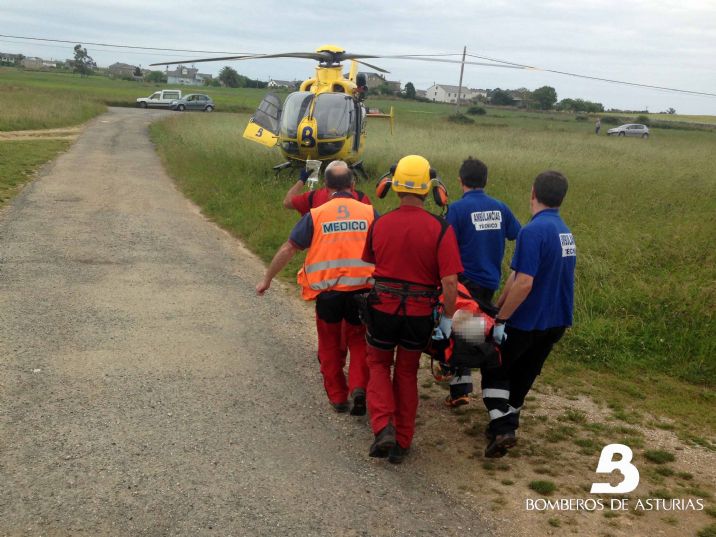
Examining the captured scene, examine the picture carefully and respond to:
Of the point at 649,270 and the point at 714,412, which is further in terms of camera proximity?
the point at 649,270

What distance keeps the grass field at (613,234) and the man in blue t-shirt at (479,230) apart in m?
1.64

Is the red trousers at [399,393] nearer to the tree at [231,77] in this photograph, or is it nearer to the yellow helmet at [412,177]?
the yellow helmet at [412,177]

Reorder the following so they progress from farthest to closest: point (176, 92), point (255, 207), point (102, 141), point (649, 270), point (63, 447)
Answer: point (176, 92), point (102, 141), point (255, 207), point (649, 270), point (63, 447)

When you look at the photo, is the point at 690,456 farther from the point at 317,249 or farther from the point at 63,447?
the point at 63,447

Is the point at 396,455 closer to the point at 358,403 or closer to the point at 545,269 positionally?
the point at 358,403

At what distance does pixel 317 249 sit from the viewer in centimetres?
491

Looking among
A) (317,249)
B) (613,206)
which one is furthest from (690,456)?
(613,206)

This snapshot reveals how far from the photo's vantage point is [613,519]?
382cm

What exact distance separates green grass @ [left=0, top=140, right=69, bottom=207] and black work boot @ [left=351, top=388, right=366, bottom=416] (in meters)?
10.1

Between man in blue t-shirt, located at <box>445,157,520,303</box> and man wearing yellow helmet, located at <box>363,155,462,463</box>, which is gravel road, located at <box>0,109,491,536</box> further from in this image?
man in blue t-shirt, located at <box>445,157,520,303</box>

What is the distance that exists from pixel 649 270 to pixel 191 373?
6.52m

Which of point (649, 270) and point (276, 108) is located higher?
point (276, 108)

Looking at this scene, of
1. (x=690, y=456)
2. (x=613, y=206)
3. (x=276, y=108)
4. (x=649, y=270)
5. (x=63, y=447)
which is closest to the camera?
(x=63, y=447)

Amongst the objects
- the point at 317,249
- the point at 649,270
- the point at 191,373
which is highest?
the point at 317,249
